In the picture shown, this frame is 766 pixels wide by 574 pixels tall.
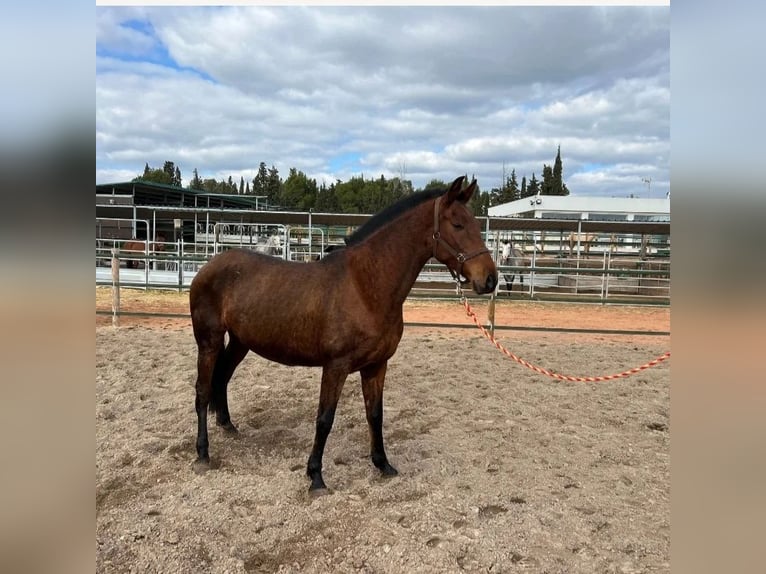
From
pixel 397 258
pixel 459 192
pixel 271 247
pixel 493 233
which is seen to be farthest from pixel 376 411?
pixel 493 233

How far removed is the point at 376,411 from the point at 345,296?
2.86 ft

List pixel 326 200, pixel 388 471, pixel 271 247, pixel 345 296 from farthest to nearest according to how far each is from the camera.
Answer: pixel 326 200 < pixel 271 247 < pixel 388 471 < pixel 345 296

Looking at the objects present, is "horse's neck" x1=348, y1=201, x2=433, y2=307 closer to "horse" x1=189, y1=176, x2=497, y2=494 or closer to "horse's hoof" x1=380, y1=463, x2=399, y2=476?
"horse" x1=189, y1=176, x2=497, y2=494

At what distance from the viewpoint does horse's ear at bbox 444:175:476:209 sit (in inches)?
111

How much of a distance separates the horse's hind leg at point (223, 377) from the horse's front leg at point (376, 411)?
3.71 feet

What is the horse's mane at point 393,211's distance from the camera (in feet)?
10.0

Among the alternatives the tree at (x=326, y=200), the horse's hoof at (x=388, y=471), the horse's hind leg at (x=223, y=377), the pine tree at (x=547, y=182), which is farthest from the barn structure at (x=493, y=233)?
the pine tree at (x=547, y=182)

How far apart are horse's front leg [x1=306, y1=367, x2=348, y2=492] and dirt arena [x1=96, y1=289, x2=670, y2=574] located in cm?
10

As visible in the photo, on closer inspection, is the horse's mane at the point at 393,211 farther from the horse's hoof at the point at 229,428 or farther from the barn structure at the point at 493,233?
the barn structure at the point at 493,233

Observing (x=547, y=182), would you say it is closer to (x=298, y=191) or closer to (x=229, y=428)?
(x=298, y=191)

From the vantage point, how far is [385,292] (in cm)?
299

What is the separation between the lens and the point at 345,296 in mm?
2994
